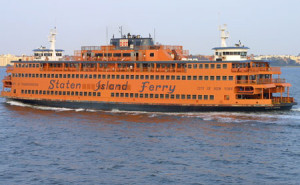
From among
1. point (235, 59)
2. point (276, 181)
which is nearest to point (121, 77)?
point (235, 59)

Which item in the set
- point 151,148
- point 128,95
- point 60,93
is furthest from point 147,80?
point 151,148

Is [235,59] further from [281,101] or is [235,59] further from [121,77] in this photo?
[121,77]

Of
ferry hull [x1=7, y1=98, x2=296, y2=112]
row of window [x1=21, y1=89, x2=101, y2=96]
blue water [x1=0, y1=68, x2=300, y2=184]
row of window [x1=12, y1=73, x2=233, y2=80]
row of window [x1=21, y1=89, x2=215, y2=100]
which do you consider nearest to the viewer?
blue water [x1=0, y1=68, x2=300, y2=184]

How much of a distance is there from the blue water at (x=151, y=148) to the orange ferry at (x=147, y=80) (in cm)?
192

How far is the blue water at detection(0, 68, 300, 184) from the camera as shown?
88.4ft

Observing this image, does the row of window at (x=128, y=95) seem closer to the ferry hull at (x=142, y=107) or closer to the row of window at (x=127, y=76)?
the ferry hull at (x=142, y=107)

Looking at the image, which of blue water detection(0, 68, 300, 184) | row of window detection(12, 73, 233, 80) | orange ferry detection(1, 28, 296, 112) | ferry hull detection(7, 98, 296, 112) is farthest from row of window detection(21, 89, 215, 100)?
blue water detection(0, 68, 300, 184)

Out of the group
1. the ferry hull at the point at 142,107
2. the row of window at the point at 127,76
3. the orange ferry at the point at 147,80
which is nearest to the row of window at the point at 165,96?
the orange ferry at the point at 147,80

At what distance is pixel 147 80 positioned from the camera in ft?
165

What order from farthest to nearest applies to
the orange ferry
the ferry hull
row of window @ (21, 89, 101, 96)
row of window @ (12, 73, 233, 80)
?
row of window @ (21, 89, 101, 96) < row of window @ (12, 73, 233, 80) < the orange ferry < the ferry hull

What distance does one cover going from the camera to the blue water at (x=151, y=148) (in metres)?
26.9

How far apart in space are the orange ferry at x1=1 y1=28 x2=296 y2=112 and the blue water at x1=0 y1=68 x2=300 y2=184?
6.30ft

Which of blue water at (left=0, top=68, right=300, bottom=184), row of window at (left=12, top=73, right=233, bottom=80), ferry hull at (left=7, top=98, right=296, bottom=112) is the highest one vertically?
row of window at (left=12, top=73, right=233, bottom=80)

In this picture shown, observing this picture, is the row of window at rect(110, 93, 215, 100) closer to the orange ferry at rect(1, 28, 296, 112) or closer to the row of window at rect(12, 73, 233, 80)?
the orange ferry at rect(1, 28, 296, 112)
